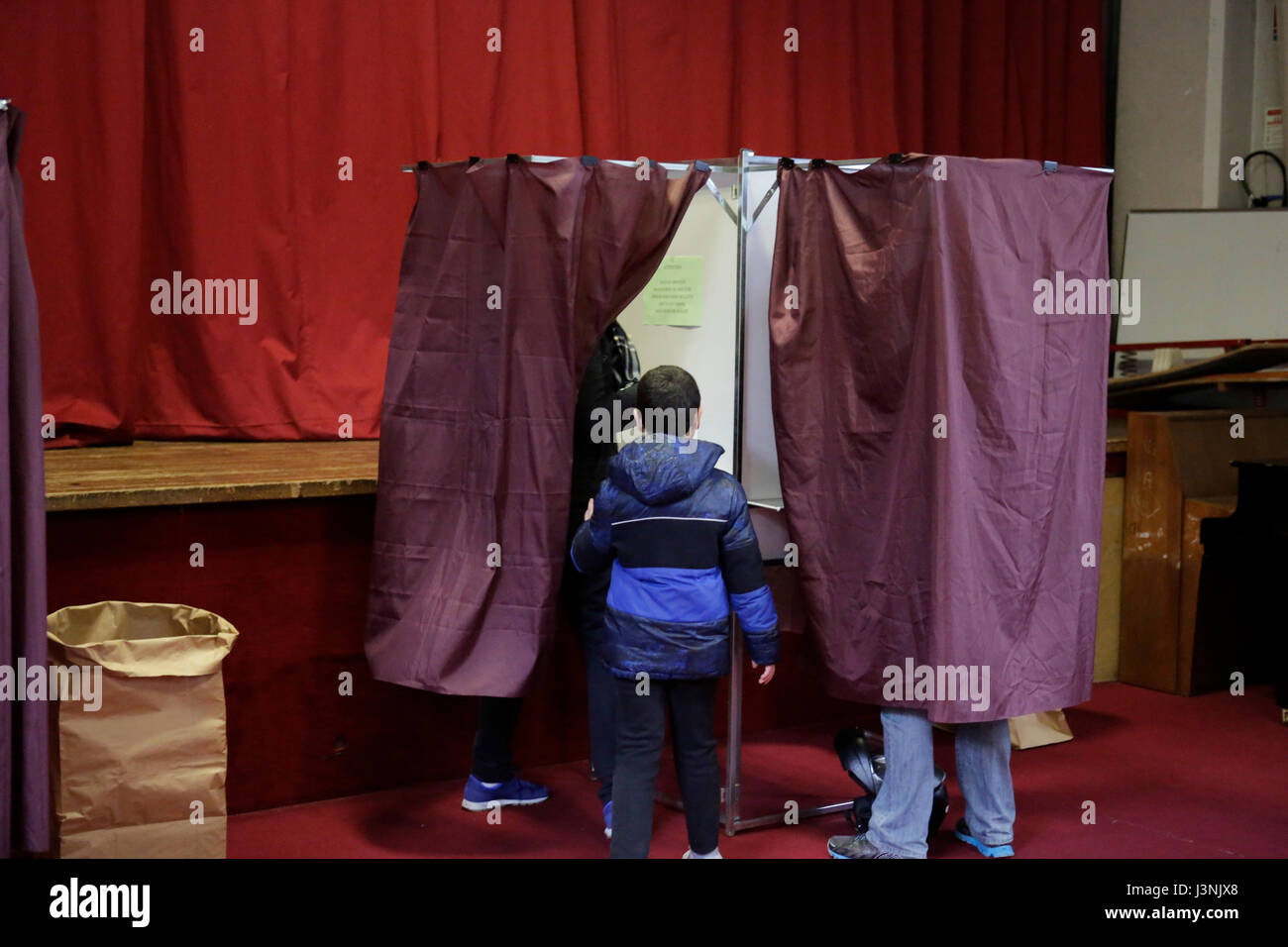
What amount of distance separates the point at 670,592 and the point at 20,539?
1255 mm

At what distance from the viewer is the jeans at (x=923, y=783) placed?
3.17 meters

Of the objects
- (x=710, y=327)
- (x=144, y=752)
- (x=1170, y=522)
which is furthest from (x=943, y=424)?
(x=1170, y=522)

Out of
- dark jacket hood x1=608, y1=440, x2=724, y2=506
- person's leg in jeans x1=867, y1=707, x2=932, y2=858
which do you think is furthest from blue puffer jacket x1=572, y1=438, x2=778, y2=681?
person's leg in jeans x1=867, y1=707, x2=932, y2=858

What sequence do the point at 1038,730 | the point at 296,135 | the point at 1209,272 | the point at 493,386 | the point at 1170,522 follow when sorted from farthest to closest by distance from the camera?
the point at 1209,272, the point at 1170,522, the point at 296,135, the point at 1038,730, the point at 493,386

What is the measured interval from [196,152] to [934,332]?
246 centimetres

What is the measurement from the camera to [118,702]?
266 centimetres

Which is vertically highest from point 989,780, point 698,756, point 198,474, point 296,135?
point 296,135

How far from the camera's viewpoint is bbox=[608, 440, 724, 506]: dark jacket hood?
2.82 m

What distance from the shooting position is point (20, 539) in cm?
240

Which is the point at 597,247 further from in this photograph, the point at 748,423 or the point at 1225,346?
the point at 1225,346

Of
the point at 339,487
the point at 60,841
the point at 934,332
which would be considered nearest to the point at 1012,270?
the point at 934,332

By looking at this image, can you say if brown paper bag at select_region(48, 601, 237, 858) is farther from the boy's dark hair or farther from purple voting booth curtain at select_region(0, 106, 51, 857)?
the boy's dark hair

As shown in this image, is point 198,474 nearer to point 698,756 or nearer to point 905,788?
point 698,756

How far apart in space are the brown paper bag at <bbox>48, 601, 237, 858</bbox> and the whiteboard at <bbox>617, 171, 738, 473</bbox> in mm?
1456
